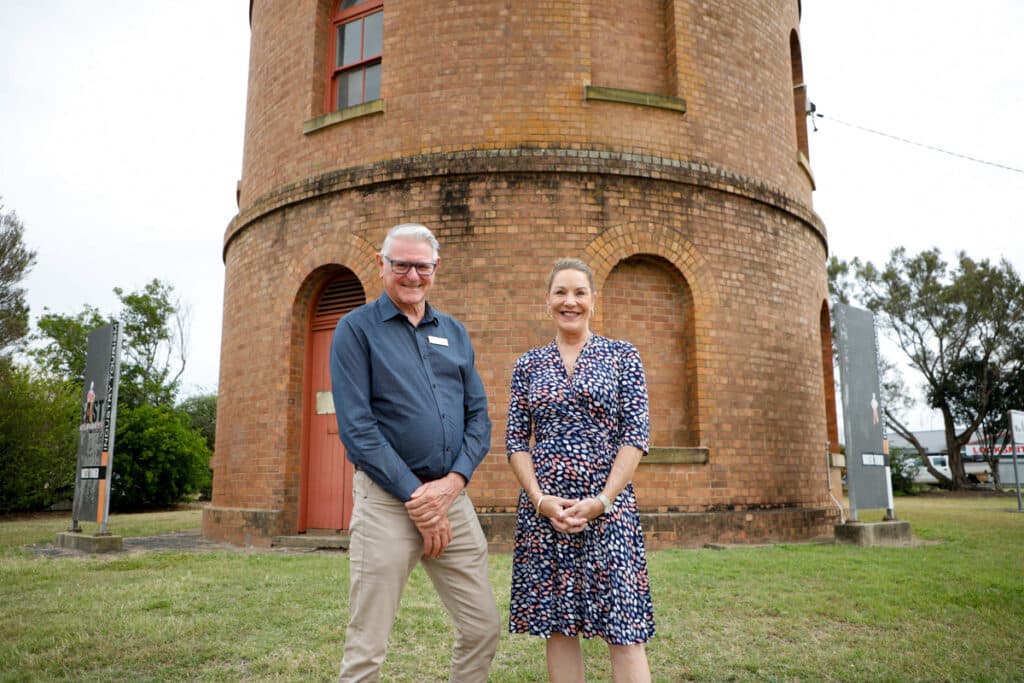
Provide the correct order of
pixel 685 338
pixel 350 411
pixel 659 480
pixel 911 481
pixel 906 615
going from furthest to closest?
pixel 911 481 → pixel 685 338 → pixel 659 480 → pixel 906 615 → pixel 350 411

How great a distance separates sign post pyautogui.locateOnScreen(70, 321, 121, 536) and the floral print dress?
7.90 meters

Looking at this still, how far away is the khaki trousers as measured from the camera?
2480 millimetres

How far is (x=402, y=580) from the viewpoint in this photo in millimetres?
2602

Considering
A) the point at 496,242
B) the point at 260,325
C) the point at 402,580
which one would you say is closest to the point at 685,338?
the point at 496,242

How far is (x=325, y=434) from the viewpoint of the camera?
9523mm

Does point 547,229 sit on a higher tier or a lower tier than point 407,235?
higher

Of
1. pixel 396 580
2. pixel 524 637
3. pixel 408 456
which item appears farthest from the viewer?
pixel 524 637

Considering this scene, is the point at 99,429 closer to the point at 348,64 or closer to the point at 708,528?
the point at 348,64

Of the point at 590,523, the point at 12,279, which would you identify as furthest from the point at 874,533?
the point at 12,279

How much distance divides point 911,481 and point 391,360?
30.5 meters

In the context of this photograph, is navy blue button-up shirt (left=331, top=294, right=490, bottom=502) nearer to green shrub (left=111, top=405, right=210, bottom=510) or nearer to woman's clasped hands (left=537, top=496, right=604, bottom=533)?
woman's clasped hands (left=537, top=496, right=604, bottom=533)

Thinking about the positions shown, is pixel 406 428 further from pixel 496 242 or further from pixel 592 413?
pixel 496 242

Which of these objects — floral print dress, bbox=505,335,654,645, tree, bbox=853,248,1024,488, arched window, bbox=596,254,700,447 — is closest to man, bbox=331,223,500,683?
floral print dress, bbox=505,335,654,645

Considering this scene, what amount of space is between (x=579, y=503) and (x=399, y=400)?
79 centimetres
